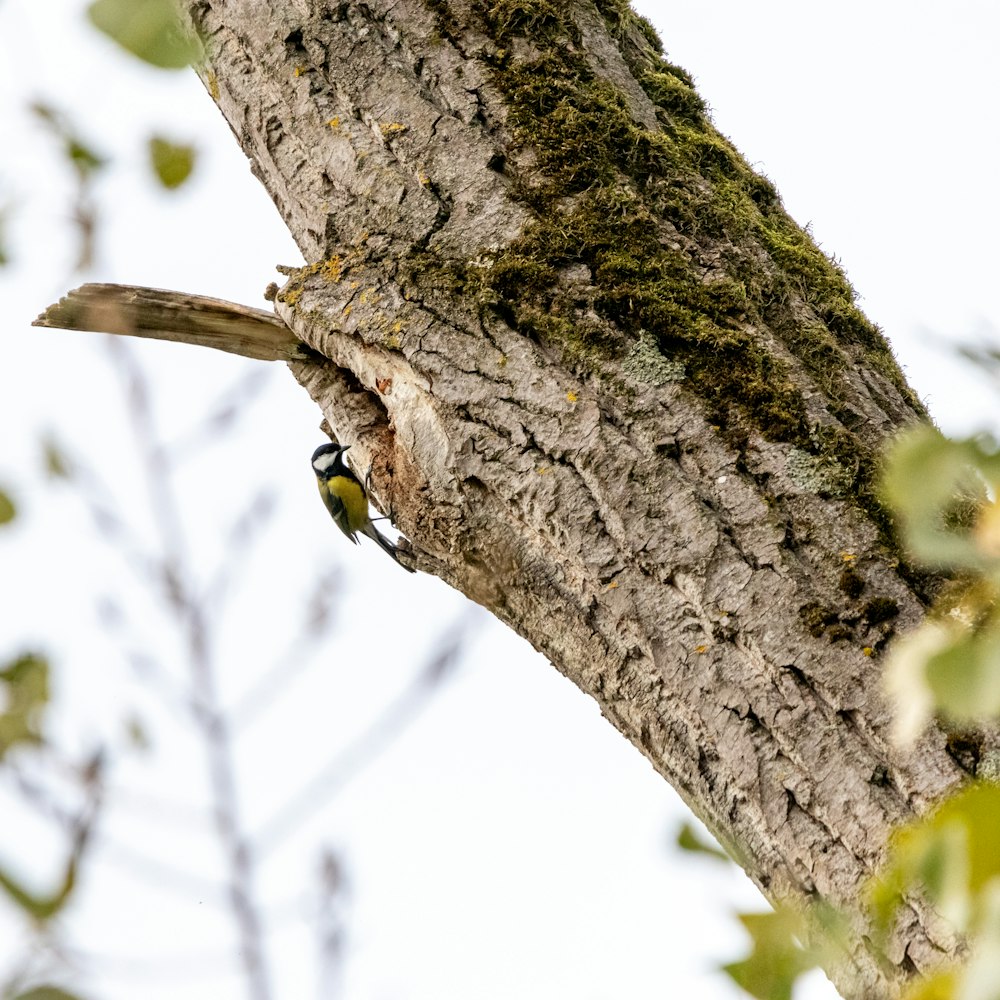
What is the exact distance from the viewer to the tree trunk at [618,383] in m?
1.78

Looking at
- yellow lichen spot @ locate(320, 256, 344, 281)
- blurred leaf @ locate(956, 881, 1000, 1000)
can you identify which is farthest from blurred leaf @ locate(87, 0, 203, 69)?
yellow lichen spot @ locate(320, 256, 344, 281)

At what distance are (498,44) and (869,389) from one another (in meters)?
1.10

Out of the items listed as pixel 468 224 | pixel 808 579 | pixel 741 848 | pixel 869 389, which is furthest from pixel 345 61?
pixel 741 848

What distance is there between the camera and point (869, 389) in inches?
85.0

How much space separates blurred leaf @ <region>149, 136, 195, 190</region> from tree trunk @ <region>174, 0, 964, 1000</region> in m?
1.00

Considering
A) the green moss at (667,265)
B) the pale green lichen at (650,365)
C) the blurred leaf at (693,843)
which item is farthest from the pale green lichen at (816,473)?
the blurred leaf at (693,843)

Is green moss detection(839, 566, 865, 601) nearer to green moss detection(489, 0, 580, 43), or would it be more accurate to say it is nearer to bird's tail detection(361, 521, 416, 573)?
green moss detection(489, 0, 580, 43)

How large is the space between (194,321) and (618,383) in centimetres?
140

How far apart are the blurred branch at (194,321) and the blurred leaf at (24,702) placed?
1934mm

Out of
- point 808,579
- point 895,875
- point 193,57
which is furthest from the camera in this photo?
point 808,579

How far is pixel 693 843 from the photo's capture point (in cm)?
104

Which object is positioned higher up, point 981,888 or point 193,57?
point 193,57

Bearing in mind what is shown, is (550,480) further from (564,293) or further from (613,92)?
(613,92)

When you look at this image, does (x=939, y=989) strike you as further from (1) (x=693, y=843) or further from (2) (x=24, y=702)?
(2) (x=24, y=702)
